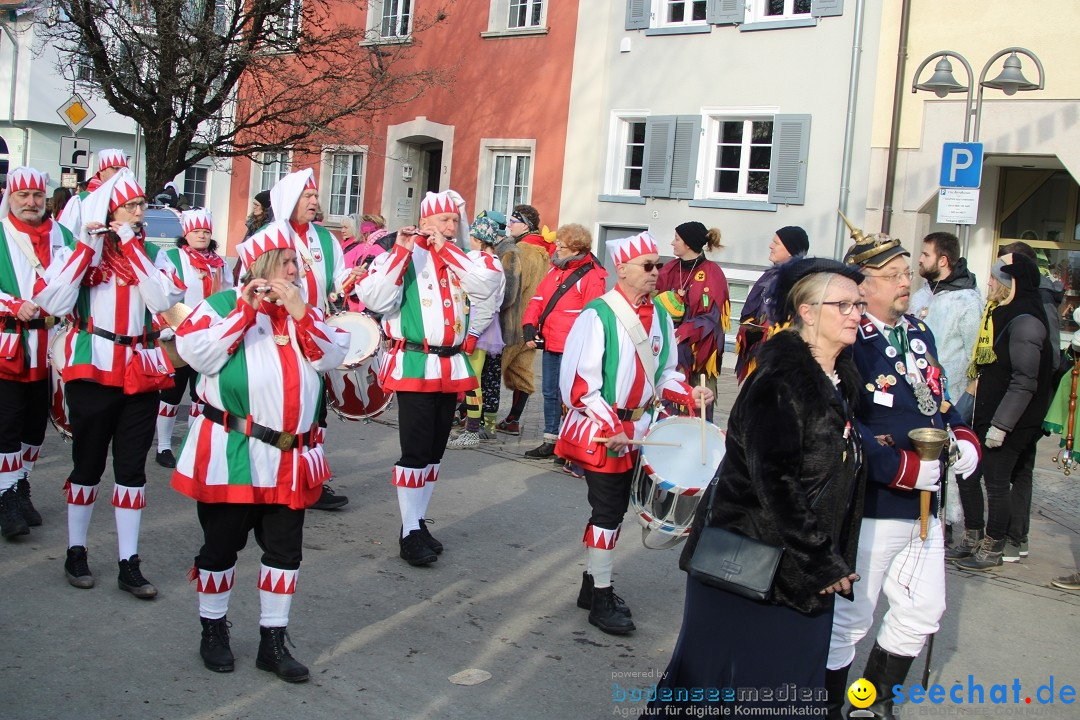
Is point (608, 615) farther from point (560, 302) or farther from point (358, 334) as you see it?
point (560, 302)

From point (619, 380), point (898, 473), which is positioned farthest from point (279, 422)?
point (898, 473)

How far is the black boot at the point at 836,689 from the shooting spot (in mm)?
4418

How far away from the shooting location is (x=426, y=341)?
662 cm

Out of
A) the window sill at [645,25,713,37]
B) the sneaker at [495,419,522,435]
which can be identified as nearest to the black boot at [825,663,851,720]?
the sneaker at [495,419,522,435]

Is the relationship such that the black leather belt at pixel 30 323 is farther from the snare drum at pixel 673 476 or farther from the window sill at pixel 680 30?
the window sill at pixel 680 30

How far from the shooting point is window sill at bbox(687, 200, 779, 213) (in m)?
17.6

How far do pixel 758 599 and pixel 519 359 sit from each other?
7545mm

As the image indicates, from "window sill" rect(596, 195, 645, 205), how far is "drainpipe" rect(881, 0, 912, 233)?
4.41 metres

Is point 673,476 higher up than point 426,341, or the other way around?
point 426,341

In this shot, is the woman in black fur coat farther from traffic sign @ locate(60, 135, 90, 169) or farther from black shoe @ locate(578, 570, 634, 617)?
traffic sign @ locate(60, 135, 90, 169)

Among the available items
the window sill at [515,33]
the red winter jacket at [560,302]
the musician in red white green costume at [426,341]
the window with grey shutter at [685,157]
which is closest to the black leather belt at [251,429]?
the musician in red white green costume at [426,341]

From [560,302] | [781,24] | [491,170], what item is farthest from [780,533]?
[491,170]

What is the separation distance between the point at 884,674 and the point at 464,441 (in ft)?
20.3

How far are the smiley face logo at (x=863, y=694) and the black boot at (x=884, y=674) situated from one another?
0.02 meters
